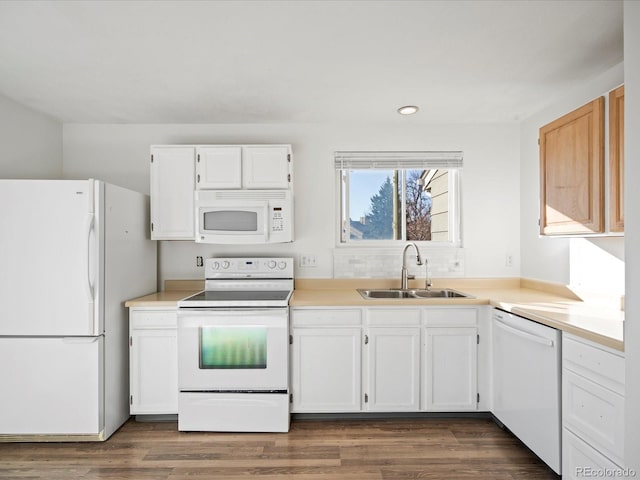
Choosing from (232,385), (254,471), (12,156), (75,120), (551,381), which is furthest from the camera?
(75,120)

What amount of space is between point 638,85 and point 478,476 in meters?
1.99

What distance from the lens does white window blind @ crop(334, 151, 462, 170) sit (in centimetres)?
321

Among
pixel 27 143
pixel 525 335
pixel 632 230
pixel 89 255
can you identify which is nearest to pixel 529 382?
pixel 525 335

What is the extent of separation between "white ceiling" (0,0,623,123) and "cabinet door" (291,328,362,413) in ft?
5.53

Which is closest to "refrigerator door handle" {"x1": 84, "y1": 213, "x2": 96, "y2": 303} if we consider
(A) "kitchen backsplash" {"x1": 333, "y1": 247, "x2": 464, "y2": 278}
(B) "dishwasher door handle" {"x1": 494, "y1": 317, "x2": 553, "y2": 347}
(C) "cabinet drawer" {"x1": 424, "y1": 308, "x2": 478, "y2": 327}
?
(A) "kitchen backsplash" {"x1": 333, "y1": 247, "x2": 464, "y2": 278}

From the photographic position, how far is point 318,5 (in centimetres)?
159

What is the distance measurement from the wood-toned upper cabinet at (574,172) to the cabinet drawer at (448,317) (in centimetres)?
75

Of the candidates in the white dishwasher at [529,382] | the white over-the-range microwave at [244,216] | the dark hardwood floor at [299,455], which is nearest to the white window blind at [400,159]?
the white over-the-range microwave at [244,216]

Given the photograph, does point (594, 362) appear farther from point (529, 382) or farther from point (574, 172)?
point (574, 172)

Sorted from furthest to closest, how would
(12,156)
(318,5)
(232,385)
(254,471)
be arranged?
(12,156) → (232,385) → (254,471) → (318,5)

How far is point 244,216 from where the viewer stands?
114 inches

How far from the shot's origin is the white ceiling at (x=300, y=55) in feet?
5.41

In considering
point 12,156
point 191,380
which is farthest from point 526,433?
point 12,156

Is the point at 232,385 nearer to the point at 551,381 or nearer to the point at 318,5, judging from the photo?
the point at 551,381
